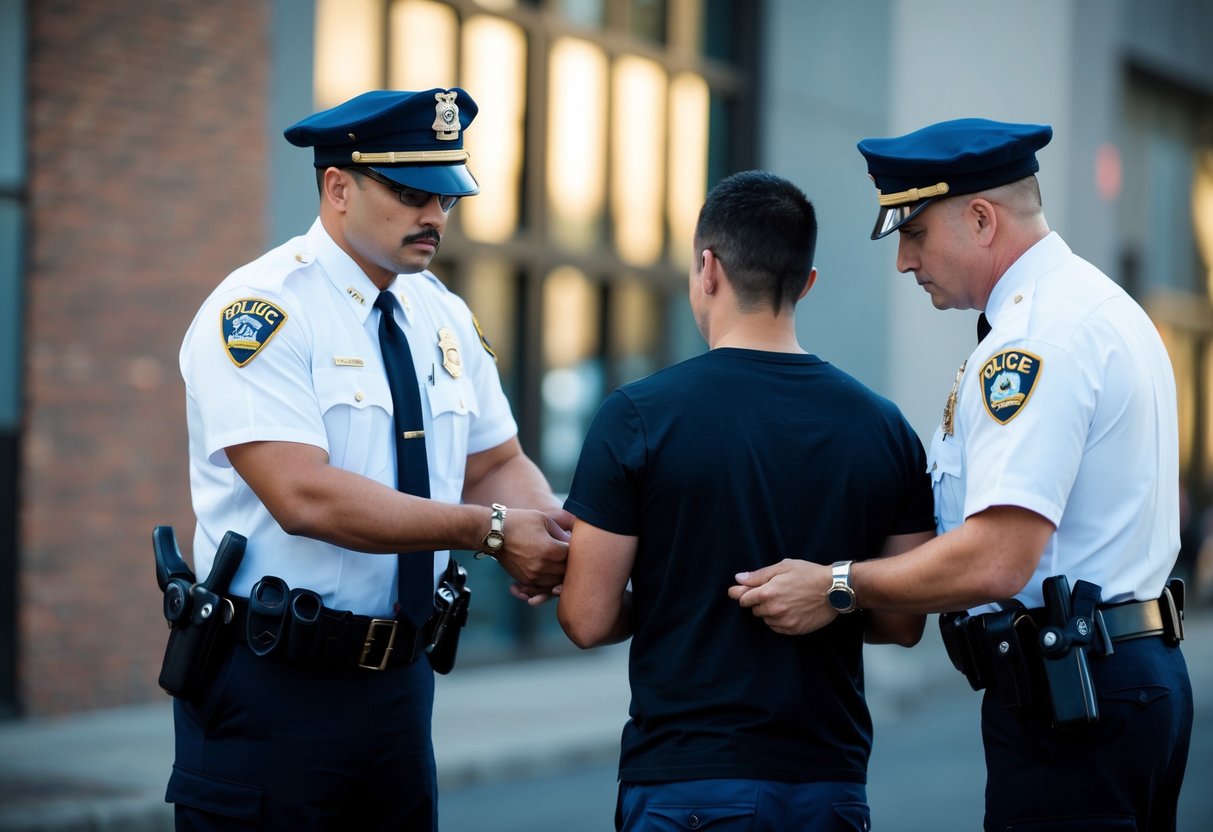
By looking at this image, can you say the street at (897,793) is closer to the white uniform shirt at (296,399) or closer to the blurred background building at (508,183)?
the blurred background building at (508,183)

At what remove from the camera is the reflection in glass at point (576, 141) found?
12758mm

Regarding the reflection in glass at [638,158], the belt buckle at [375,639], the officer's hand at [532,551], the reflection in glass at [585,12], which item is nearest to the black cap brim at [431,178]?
the officer's hand at [532,551]

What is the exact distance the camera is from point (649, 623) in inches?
120

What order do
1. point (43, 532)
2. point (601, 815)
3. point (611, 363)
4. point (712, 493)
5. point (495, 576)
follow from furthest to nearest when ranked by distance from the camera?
point (611, 363)
point (495, 576)
point (43, 532)
point (601, 815)
point (712, 493)

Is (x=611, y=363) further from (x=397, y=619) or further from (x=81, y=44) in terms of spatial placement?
(x=397, y=619)

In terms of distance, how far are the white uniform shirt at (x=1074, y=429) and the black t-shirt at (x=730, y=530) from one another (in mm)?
225

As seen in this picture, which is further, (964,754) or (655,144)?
(655,144)

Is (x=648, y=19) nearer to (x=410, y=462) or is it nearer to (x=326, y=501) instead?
(x=410, y=462)

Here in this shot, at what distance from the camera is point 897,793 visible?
8.27 m

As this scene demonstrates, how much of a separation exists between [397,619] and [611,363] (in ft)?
32.9

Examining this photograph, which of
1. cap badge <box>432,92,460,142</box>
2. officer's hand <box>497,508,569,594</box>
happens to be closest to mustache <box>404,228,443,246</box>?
cap badge <box>432,92,460,142</box>

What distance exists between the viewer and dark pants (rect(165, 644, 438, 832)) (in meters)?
3.28

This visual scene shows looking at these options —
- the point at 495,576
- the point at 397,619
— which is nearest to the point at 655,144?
the point at 495,576

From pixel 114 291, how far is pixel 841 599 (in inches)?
291
